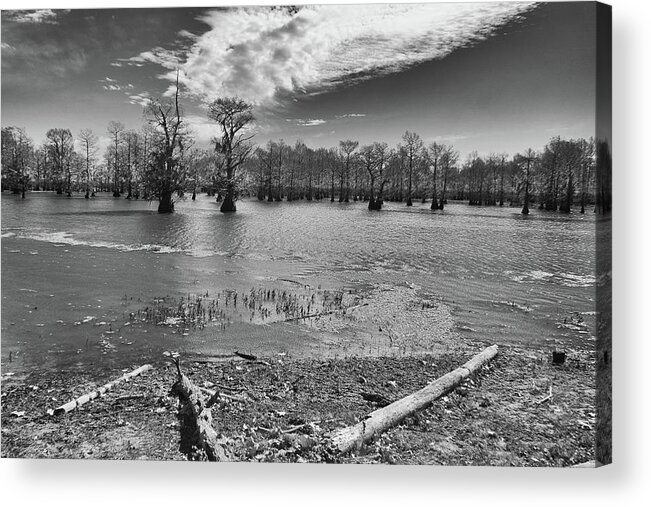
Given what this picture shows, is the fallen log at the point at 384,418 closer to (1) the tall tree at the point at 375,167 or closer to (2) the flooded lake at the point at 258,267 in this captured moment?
(2) the flooded lake at the point at 258,267

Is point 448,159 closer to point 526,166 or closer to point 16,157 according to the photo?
point 526,166

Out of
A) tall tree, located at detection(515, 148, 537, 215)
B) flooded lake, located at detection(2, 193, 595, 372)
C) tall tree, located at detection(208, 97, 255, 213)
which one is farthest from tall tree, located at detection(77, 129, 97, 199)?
tall tree, located at detection(515, 148, 537, 215)

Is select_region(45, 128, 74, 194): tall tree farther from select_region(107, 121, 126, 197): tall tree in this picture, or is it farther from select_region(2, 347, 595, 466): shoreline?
select_region(2, 347, 595, 466): shoreline

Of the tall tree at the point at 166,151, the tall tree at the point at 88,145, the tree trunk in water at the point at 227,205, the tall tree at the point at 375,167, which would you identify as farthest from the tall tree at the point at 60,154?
the tall tree at the point at 375,167

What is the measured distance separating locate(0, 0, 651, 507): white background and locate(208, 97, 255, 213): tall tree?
280 centimetres

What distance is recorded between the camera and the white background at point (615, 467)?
167 inches

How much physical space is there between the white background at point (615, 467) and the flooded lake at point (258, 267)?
366 mm

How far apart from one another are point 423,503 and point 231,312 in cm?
253

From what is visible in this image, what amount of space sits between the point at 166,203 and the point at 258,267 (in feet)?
4.32

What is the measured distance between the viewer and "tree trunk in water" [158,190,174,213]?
5.36 m

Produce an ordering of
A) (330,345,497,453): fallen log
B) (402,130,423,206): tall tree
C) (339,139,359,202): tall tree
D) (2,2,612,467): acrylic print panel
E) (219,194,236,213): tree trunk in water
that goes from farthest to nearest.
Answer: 1. (219,194,236,213): tree trunk in water
2. (339,139,359,202): tall tree
3. (402,130,423,206): tall tree
4. (2,2,612,467): acrylic print panel
5. (330,345,497,453): fallen log

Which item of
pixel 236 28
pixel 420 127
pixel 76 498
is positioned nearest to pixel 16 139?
pixel 236 28

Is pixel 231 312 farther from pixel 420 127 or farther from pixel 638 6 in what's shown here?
pixel 638 6

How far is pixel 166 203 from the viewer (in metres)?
5.36
